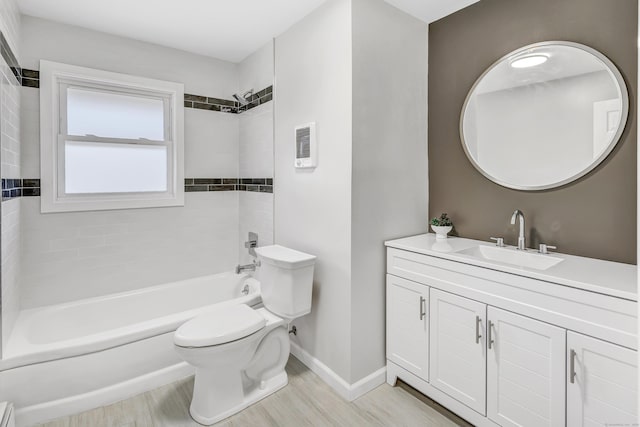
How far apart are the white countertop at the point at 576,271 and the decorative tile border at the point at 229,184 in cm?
133

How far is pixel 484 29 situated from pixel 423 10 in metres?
0.41

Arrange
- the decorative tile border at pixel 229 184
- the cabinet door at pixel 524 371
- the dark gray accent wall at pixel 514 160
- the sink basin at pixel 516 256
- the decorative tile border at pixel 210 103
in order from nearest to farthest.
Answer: the cabinet door at pixel 524 371 < the dark gray accent wall at pixel 514 160 < the sink basin at pixel 516 256 < the decorative tile border at pixel 229 184 < the decorative tile border at pixel 210 103

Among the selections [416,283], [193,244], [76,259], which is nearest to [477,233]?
[416,283]

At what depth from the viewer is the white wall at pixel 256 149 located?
9.09 feet

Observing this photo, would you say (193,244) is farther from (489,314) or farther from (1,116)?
(489,314)

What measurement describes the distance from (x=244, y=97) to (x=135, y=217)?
1413 mm

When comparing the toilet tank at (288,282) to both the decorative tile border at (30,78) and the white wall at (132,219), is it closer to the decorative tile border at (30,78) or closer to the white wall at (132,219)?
the white wall at (132,219)

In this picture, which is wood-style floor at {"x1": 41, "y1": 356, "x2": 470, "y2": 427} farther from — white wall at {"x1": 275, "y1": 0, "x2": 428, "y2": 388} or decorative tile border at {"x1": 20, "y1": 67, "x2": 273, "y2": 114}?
decorative tile border at {"x1": 20, "y1": 67, "x2": 273, "y2": 114}

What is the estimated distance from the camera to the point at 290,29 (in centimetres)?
246

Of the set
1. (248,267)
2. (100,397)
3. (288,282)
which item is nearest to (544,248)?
(288,282)

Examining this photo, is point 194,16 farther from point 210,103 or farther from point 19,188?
point 19,188

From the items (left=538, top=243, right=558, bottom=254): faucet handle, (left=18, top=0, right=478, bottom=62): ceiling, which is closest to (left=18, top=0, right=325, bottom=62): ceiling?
(left=18, top=0, right=478, bottom=62): ceiling

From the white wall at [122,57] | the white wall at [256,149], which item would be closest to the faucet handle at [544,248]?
the white wall at [256,149]

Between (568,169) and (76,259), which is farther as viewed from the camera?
(76,259)
